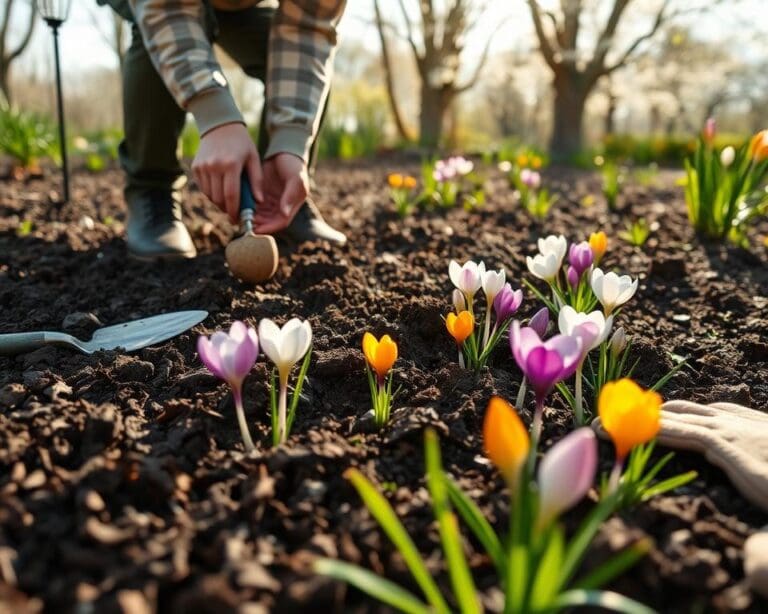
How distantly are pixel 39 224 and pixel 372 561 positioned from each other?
279 centimetres

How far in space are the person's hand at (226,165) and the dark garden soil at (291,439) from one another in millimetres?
269

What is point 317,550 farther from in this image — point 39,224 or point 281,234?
point 39,224

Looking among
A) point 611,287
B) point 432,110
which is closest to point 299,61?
point 611,287

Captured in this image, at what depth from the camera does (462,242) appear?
2592 millimetres

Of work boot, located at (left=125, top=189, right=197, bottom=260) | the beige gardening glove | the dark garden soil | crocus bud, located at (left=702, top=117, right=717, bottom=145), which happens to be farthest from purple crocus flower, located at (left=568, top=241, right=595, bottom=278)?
crocus bud, located at (left=702, top=117, right=717, bottom=145)

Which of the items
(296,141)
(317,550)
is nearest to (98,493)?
(317,550)

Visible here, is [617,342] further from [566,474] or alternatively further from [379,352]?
[566,474]

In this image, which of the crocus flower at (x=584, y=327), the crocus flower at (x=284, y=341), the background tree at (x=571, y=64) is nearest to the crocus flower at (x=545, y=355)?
the crocus flower at (x=584, y=327)

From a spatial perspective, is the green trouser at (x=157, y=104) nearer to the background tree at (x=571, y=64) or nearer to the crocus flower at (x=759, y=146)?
the crocus flower at (x=759, y=146)

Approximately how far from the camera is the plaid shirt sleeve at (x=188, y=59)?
178 centimetres

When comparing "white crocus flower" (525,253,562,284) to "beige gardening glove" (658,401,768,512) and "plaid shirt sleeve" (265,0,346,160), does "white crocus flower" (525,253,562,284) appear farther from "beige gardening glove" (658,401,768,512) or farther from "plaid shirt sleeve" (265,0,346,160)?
"plaid shirt sleeve" (265,0,346,160)

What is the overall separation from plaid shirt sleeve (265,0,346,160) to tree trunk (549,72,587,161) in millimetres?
9693

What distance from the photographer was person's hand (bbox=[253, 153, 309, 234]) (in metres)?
1.83

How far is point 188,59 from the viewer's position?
1.84 m
